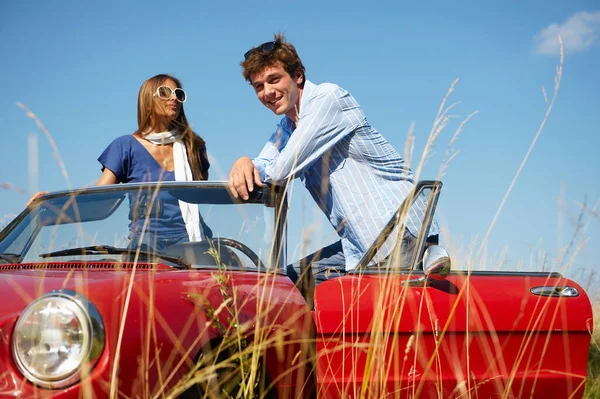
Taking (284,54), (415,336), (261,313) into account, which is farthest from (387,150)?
(261,313)

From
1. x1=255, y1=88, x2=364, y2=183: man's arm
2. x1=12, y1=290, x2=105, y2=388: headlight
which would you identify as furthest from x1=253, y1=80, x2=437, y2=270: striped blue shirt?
x1=12, y1=290, x2=105, y2=388: headlight

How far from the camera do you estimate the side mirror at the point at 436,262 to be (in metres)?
2.65

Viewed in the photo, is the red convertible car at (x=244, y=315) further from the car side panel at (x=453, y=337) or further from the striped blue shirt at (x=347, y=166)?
the striped blue shirt at (x=347, y=166)

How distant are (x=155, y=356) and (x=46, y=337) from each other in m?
0.32

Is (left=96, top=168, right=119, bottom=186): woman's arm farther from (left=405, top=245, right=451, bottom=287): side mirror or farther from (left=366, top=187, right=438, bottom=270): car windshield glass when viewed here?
(left=405, top=245, right=451, bottom=287): side mirror

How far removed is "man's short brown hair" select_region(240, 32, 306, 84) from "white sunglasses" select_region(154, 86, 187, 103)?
656mm

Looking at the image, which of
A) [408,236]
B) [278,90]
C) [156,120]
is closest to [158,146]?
[156,120]

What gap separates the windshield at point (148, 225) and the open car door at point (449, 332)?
52 cm

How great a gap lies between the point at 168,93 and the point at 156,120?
19 cm

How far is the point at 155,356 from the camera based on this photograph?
2014 mm

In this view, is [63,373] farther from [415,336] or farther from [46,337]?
[415,336]

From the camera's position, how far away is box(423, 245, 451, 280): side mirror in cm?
265

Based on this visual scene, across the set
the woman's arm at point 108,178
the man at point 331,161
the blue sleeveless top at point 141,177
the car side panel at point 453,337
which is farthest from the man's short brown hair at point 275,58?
the car side panel at point 453,337

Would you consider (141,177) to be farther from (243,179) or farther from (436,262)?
(436,262)
